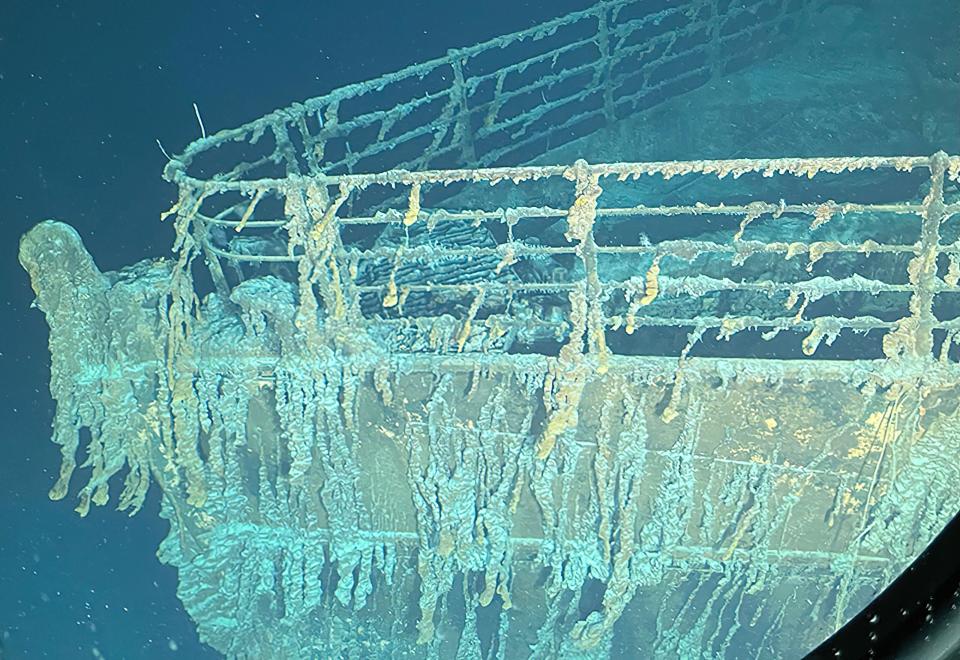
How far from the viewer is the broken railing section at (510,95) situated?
1082 mm

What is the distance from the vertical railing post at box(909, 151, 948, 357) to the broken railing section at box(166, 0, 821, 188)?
0.67 meters

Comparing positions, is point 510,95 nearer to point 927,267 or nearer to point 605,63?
point 605,63

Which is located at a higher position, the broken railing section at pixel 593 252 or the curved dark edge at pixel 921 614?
the broken railing section at pixel 593 252

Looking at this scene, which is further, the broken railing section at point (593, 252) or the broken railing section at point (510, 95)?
the broken railing section at point (510, 95)

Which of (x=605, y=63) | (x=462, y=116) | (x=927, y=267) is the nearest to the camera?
(x=927, y=267)

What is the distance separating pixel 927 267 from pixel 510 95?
2.51 feet

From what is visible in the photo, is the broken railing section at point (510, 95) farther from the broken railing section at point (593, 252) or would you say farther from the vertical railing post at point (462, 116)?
the broken railing section at point (593, 252)

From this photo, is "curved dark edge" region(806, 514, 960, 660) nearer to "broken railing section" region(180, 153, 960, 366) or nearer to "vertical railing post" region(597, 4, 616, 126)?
"broken railing section" region(180, 153, 960, 366)

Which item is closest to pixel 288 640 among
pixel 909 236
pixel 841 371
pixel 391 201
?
pixel 391 201

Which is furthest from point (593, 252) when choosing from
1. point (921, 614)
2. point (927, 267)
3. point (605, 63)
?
point (605, 63)

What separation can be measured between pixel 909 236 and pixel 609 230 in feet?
2.17

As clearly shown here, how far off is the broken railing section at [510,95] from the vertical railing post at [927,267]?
67cm

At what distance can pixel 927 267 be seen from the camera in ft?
3.10

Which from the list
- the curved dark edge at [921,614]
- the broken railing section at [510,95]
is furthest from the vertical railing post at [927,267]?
the broken railing section at [510,95]
